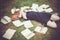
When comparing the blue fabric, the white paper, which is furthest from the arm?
the white paper

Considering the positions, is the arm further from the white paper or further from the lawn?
the white paper

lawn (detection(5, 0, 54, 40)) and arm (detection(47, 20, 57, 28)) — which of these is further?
arm (detection(47, 20, 57, 28))

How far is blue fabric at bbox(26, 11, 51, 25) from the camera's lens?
1.85 meters

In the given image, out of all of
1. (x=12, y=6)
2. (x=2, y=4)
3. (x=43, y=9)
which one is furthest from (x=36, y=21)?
(x=2, y=4)

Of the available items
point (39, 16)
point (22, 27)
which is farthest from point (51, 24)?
point (22, 27)

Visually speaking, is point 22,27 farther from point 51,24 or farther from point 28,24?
point 51,24

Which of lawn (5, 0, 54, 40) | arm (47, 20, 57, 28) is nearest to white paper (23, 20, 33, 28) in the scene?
lawn (5, 0, 54, 40)

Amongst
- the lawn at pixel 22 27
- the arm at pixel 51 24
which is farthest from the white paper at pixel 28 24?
the arm at pixel 51 24

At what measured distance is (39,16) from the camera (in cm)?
188

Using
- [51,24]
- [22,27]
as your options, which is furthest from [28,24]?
[51,24]

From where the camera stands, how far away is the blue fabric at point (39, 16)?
1852mm

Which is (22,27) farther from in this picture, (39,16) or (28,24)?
(39,16)

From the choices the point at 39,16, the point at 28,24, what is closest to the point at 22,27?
the point at 28,24

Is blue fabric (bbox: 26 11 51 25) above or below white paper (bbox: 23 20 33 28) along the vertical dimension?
above
